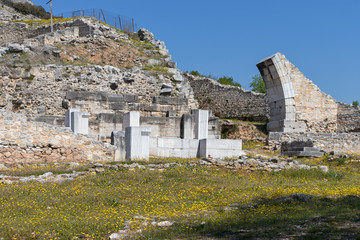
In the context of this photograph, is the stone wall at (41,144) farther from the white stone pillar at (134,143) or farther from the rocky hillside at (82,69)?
the rocky hillside at (82,69)

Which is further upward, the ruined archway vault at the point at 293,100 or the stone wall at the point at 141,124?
the ruined archway vault at the point at 293,100

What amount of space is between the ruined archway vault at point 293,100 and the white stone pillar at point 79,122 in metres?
11.4

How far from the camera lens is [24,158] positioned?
14414 millimetres

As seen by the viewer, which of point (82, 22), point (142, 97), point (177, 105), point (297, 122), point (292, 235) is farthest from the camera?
point (82, 22)

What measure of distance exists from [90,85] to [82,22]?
879 centimetres

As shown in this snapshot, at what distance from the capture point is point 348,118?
2530 cm

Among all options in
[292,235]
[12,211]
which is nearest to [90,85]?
[12,211]

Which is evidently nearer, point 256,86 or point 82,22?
point 82,22

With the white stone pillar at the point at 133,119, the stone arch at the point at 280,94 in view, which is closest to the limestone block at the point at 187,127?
the white stone pillar at the point at 133,119

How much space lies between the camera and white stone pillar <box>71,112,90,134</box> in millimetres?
16969

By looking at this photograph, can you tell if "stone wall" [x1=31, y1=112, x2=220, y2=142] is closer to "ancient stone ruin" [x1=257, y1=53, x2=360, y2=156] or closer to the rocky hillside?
the rocky hillside

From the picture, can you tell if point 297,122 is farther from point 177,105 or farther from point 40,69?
point 40,69

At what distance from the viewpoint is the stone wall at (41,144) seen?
14344 mm

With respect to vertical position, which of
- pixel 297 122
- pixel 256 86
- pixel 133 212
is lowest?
pixel 133 212
